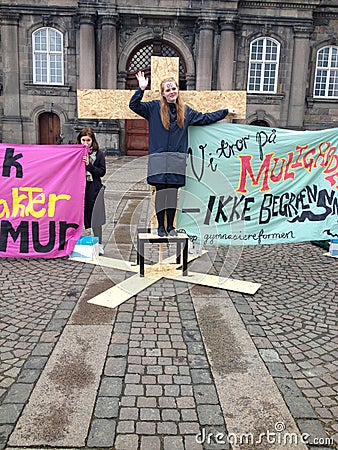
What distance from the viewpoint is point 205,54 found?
20.1 meters

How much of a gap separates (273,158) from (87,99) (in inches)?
102

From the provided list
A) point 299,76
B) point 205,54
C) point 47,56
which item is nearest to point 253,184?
point 205,54

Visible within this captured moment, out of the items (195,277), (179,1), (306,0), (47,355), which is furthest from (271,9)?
(47,355)

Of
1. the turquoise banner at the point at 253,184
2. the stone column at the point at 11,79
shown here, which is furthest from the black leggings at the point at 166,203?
the stone column at the point at 11,79

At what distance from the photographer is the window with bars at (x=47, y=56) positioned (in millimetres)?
20344

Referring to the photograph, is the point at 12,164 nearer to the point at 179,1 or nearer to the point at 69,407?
the point at 69,407

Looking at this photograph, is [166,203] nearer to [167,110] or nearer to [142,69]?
[167,110]

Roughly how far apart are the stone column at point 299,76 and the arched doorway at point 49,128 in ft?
37.6

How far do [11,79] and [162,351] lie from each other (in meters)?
20.0

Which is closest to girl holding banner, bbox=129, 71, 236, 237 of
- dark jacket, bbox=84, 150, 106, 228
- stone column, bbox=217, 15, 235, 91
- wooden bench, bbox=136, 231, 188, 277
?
wooden bench, bbox=136, 231, 188, 277

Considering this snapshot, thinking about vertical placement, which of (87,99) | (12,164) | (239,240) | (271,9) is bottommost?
(239,240)

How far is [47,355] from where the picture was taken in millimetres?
3535

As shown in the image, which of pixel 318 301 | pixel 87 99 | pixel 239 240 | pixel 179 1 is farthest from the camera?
pixel 179 1

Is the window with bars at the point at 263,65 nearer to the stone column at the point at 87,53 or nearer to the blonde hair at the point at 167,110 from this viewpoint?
the stone column at the point at 87,53
